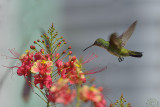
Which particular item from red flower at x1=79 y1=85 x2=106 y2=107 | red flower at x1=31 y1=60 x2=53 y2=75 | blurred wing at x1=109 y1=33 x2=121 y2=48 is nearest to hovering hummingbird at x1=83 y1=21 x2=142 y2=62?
blurred wing at x1=109 y1=33 x2=121 y2=48

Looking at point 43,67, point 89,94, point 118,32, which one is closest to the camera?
point 89,94

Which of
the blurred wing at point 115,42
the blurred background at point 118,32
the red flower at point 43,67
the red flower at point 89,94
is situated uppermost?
the blurred background at point 118,32

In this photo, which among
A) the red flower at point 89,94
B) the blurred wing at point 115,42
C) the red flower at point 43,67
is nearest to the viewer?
the red flower at point 89,94

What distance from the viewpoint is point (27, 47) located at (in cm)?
167

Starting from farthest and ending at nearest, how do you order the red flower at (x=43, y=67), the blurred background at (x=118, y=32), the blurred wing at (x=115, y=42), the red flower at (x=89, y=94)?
the blurred background at (x=118, y=32) → the blurred wing at (x=115, y=42) → the red flower at (x=43, y=67) → the red flower at (x=89, y=94)

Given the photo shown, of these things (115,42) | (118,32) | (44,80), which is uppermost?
(118,32)

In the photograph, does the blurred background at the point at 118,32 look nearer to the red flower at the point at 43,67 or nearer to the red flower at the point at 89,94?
the red flower at the point at 43,67

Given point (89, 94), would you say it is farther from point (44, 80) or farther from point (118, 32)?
point (118, 32)

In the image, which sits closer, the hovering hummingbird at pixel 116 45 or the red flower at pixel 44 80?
the red flower at pixel 44 80

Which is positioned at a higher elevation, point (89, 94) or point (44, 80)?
point (44, 80)

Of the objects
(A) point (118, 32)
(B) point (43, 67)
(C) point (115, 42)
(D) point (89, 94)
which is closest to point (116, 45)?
(C) point (115, 42)

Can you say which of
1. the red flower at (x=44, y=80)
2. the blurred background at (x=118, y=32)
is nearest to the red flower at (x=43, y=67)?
the red flower at (x=44, y=80)

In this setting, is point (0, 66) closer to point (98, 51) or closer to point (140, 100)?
point (98, 51)

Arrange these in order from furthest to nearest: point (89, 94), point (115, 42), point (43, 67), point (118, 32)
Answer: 1. point (118, 32)
2. point (115, 42)
3. point (43, 67)
4. point (89, 94)
